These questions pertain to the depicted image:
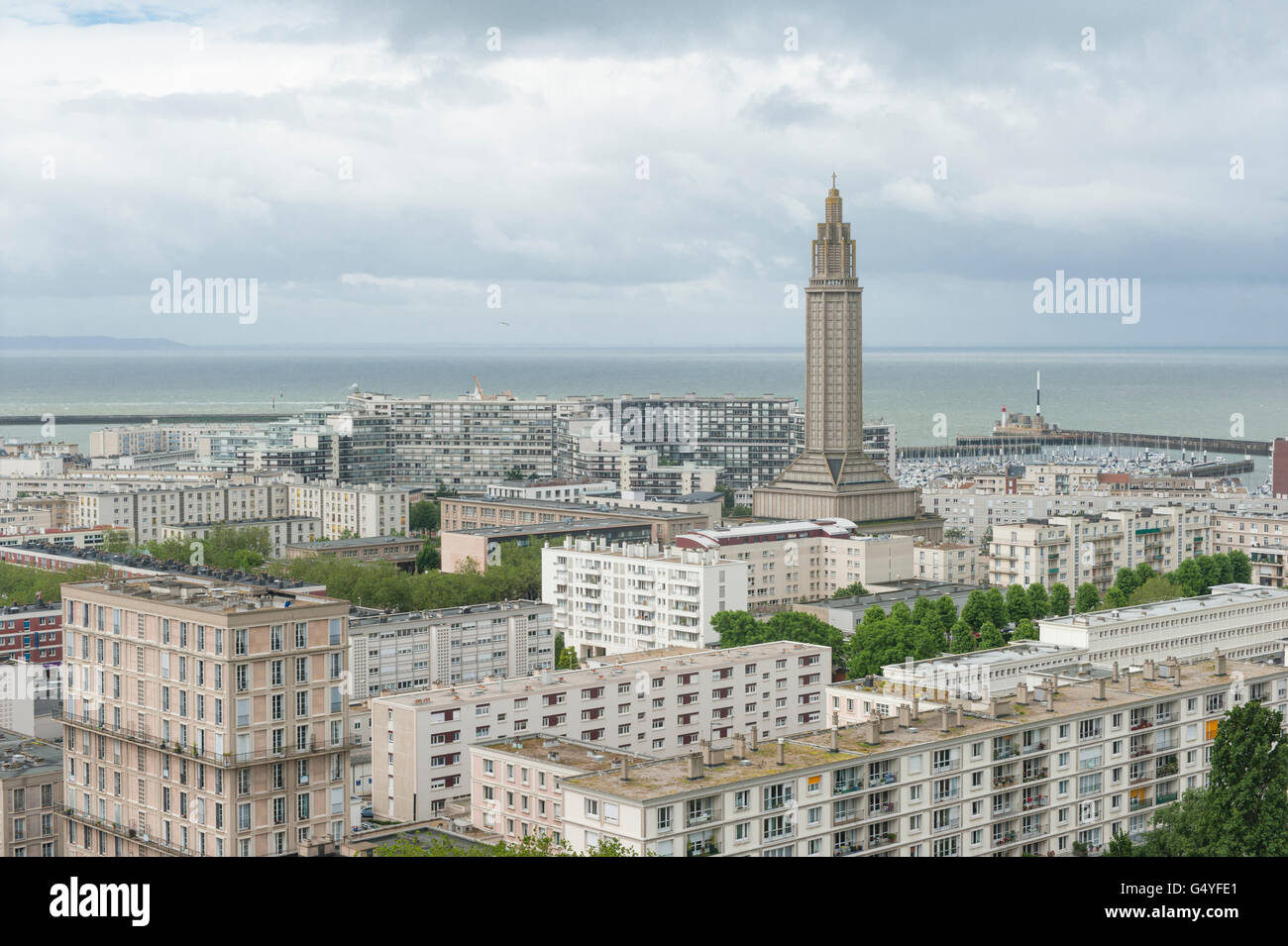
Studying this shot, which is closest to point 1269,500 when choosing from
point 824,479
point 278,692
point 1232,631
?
point 824,479

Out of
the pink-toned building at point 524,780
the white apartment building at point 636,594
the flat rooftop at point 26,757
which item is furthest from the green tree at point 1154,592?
the flat rooftop at point 26,757

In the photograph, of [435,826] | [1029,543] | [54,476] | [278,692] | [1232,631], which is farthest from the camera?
[54,476]

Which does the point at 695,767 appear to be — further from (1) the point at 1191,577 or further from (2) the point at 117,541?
(2) the point at 117,541

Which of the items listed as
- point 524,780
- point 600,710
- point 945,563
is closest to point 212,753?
point 524,780

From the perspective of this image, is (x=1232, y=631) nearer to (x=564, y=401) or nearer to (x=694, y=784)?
(x=694, y=784)

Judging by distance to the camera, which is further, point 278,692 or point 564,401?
point 564,401

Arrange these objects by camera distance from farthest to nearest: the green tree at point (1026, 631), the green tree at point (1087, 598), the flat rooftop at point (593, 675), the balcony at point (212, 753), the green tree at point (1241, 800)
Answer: the green tree at point (1087, 598)
the green tree at point (1026, 631)
the flat rooftop at point (593, 675)
the balcony at point (212, 753)
the green tree at point (1241, 800)

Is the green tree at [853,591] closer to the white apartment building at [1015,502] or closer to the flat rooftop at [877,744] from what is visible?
the white apartment building at [1015,502]

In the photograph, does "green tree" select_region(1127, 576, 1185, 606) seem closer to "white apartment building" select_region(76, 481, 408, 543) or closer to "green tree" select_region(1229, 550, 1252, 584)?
"green tree" select_region(1229, 550, 1252, 584)
